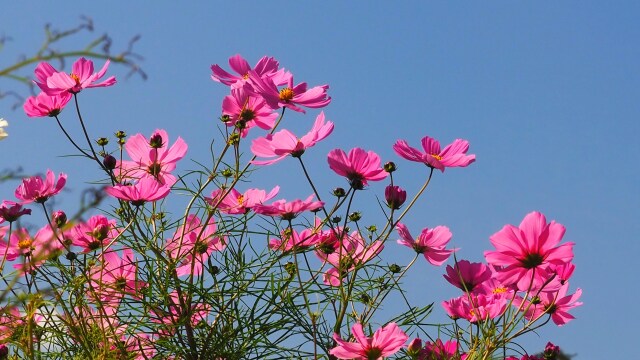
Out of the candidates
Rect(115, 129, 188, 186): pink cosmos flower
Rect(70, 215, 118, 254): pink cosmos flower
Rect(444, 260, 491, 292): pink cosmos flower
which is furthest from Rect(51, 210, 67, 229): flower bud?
Rect(444, 260, 491, 292): pink cosmos flower

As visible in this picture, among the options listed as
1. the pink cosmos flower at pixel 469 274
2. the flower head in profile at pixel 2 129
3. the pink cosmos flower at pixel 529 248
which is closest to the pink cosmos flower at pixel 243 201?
the pink cosmos flower at pixel 469 274

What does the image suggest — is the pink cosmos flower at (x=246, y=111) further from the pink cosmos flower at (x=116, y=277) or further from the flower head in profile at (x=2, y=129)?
the flower head in profile at (x=2, y=129)

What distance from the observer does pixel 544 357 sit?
1.77 m

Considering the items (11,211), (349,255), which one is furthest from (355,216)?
(11,211)

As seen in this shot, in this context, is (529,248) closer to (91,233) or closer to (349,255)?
(349,255)

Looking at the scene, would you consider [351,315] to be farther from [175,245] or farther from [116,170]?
[116,170]

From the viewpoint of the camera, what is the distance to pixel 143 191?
159cm

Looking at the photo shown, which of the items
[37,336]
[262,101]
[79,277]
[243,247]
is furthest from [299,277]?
[37,336]

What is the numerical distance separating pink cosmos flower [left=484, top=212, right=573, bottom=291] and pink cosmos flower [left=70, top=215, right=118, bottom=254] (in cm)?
78

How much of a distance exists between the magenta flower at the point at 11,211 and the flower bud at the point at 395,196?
29.7 inches

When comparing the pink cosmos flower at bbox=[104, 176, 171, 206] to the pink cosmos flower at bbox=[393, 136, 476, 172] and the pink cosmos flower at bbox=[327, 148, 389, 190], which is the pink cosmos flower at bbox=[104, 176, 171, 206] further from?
the pink cosmos flower at bbox=[393, 136, 476, 172]

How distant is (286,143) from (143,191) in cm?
28

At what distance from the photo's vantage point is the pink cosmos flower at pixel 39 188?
5.89 feet

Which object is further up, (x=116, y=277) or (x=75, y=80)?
(x=75, y=80)
